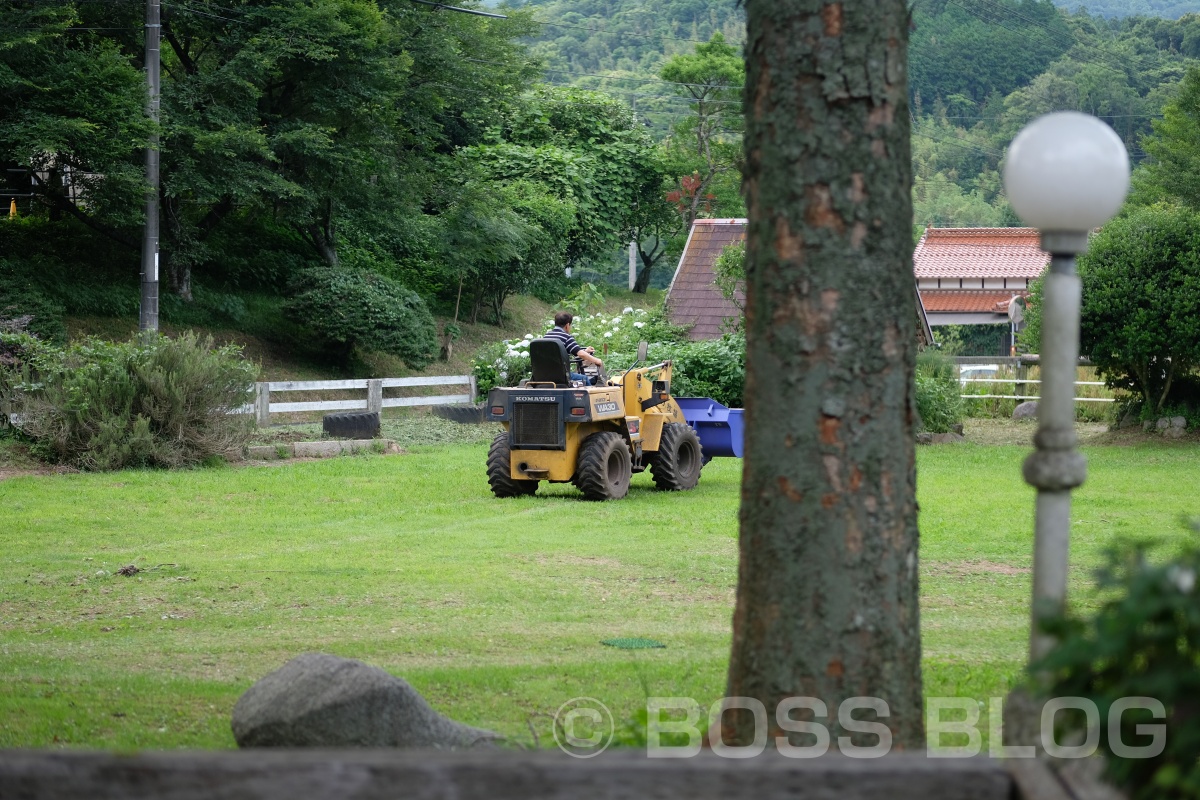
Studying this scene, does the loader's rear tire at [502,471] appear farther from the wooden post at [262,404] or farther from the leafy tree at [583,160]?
the leafy tree at [583,160]

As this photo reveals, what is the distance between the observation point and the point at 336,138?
99.1 feet

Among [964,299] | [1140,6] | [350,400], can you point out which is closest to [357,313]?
[350,400]

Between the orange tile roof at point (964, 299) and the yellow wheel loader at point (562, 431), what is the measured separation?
3952 centimetres

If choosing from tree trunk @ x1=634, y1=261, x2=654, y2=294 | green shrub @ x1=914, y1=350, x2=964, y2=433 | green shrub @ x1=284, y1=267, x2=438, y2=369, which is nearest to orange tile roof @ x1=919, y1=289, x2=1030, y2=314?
tree trunk @ x1=634, y1=261, x2=654, y2=294

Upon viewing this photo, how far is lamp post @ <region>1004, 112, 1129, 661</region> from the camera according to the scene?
12.1ft

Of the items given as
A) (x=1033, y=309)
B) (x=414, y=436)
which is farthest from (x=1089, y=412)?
(x=414, y=436)

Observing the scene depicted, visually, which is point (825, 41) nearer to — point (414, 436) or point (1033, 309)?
point (414, 436)

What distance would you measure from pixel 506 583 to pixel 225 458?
375 inches

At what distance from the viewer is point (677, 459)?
54.3ft

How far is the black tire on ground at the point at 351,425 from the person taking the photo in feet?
69.6

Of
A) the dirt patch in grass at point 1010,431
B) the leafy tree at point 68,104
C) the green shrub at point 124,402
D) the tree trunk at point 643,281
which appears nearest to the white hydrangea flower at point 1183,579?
the green shrub at point 124,402

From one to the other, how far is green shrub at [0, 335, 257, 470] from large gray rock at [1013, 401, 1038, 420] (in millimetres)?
17242

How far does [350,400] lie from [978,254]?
37763 mm

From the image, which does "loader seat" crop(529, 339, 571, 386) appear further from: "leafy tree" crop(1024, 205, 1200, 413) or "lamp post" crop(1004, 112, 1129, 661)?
"lamp post" crop(1004, 112, 1129, 661)
